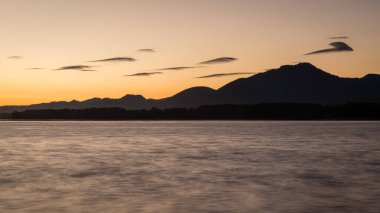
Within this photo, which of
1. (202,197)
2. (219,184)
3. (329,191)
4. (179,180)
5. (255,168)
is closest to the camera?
(202,197)

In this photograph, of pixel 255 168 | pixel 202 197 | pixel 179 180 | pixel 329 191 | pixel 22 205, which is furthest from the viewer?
pixel 255 168

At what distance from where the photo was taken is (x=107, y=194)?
69.3ft

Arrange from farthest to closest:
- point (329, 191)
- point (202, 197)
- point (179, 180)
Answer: point (179, 180)
point (329, 191)
point (202, 197)

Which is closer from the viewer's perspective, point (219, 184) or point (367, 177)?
point (219, 184)

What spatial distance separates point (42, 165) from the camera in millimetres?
33812

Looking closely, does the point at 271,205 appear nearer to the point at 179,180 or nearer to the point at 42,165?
the point at 179,180

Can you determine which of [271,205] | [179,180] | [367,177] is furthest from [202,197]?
[367,177]

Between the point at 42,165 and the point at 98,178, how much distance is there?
8.59 meters

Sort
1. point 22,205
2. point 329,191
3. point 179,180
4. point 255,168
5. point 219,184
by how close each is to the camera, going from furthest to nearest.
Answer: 1. point 255,168
2. point 179,180
3. point 219,184
4. point 329,191
5. point 22,205

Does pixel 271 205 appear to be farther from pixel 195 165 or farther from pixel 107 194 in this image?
pixel 195 165

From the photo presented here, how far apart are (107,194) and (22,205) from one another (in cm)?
371

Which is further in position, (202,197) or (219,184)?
(219,184)

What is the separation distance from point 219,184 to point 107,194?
5857 millimetres

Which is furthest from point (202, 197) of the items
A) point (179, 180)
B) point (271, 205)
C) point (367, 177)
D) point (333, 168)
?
point (333, 168)
